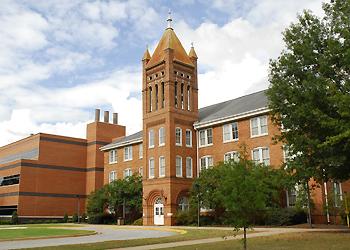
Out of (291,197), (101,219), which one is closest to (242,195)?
(291,197)

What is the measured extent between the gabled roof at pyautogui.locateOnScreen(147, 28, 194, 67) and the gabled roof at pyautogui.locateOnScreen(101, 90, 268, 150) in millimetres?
5879

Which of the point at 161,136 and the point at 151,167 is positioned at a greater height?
the point at 161,136

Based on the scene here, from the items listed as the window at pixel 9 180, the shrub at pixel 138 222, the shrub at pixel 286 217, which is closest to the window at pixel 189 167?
the shrub at pixel 138 222

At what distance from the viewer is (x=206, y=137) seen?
149 feet

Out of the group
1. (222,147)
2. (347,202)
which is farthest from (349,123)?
(222,147)

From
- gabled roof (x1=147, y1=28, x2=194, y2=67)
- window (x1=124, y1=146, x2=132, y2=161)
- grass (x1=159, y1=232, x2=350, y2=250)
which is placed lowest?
grass (x1=159, y1=232, x2=350, y2=250)

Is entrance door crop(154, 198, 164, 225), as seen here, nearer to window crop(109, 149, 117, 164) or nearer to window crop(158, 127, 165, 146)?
window crop(158, 127, 165, 146)

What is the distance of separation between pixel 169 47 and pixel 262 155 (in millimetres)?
14764

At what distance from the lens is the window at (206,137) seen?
4488 cm

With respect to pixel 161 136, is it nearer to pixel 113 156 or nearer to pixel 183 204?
pixel 183 204

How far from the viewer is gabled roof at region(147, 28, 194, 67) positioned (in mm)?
46269

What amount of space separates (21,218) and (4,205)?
6151 millimetres

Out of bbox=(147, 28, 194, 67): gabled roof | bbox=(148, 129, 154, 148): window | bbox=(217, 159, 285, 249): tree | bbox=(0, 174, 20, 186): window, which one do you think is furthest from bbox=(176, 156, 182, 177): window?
bbox=(0, 174, 20, 186): window

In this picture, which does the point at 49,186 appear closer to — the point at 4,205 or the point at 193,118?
the point at 4,205
